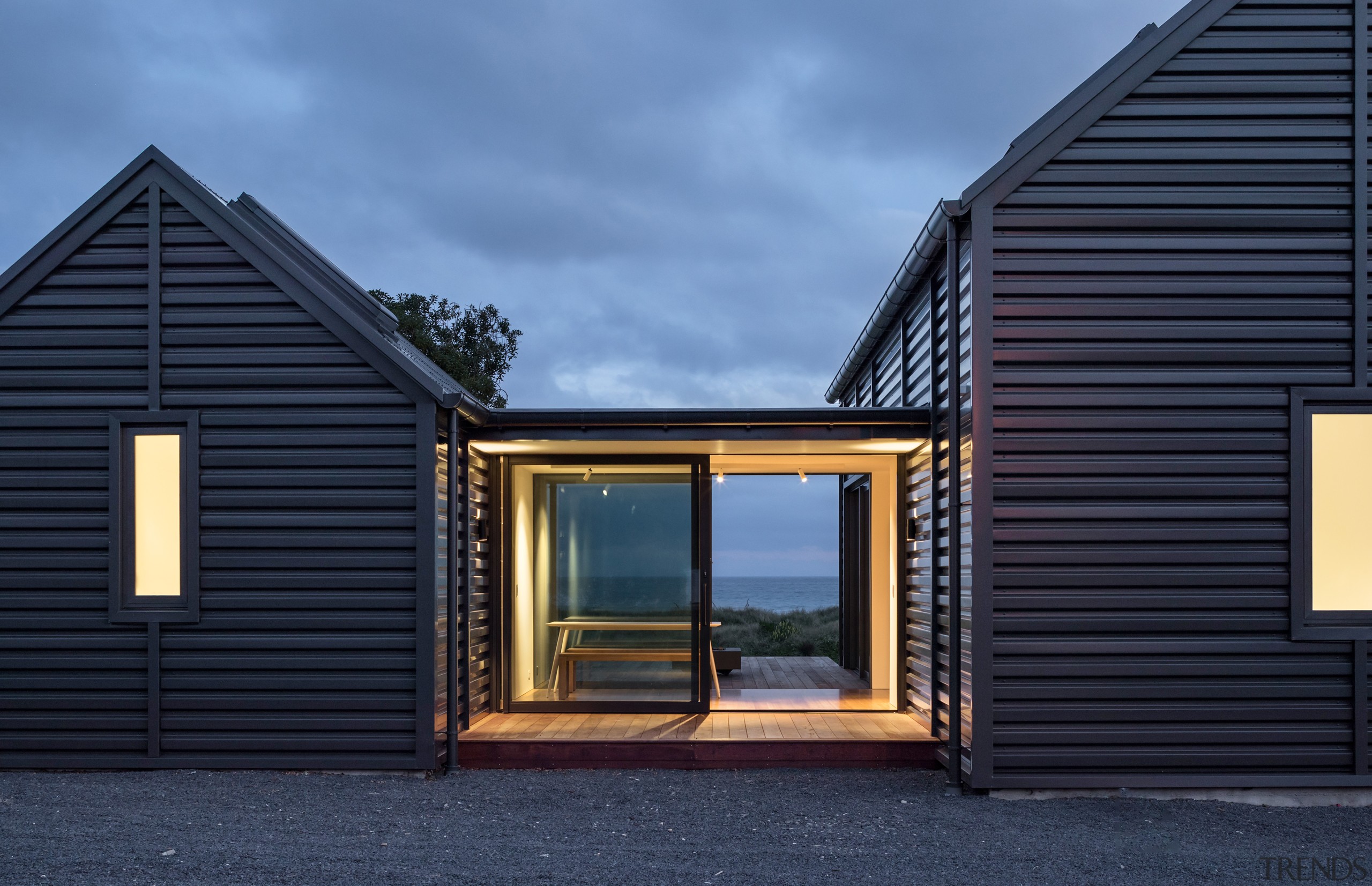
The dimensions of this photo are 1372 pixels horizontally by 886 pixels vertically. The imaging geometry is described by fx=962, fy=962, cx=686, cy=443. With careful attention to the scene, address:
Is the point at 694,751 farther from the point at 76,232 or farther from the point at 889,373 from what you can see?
the point at 76,232

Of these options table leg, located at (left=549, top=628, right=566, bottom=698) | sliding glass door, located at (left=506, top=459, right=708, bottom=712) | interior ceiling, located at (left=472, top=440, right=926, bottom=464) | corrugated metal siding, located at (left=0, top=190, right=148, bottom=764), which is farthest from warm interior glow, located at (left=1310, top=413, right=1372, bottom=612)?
corrugated metal siding, located at (left=0, top=190, right=148, bottom=764)

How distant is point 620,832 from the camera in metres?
5.12

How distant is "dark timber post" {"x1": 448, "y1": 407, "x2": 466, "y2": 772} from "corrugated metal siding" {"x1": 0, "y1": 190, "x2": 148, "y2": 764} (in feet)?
6.53

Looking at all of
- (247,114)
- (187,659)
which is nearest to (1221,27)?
(187,659)

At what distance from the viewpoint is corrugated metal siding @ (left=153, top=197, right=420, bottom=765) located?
6348 mm

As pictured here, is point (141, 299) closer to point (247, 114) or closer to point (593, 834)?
point (593, 834)

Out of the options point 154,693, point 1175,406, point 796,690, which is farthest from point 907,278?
point 154,693

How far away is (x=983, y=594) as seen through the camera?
5773 mm

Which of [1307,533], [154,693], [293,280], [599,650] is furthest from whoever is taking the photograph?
[599,650]

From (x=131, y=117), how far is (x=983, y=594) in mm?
70139

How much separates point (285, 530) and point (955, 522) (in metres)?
4.41

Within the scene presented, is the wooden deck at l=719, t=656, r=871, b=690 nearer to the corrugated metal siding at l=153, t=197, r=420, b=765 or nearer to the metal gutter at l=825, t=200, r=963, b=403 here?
the metal gutter at l=825, t=200, r=963, b=403

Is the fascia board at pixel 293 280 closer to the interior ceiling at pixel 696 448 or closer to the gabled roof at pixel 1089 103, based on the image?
the interior ceiling at pixel 696 448

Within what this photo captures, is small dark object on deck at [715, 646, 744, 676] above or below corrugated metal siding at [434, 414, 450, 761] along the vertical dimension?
below
